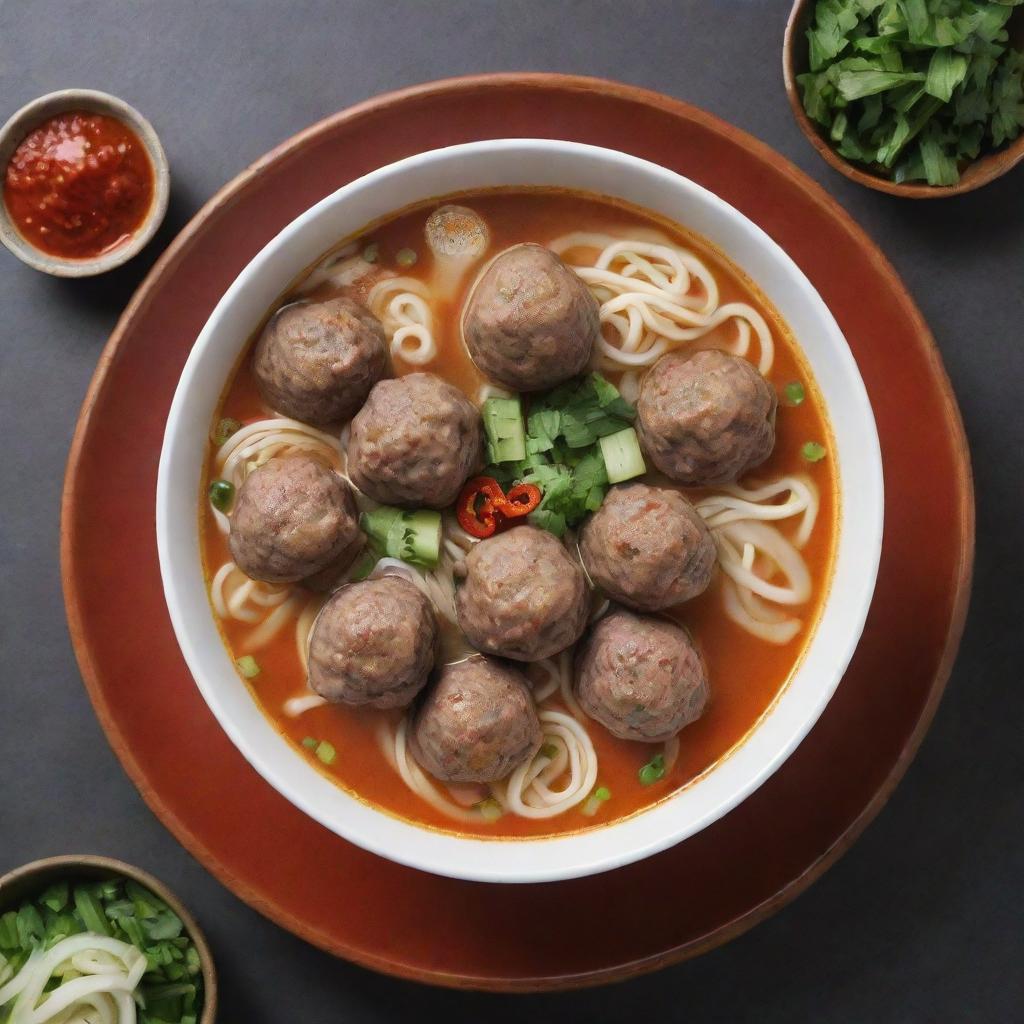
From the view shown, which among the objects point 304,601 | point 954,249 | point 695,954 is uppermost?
point 954,249

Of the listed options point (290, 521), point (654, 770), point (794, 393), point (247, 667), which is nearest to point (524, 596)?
point (290, 521)

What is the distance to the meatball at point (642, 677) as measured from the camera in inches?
148

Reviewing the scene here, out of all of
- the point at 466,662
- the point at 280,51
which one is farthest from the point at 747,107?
the point at 466,662

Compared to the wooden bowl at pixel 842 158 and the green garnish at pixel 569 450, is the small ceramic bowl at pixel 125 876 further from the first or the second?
the wooden bowl at pixel 842 158

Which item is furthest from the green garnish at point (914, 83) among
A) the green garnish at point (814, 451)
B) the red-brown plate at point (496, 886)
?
the green garnish at point (814, 451)

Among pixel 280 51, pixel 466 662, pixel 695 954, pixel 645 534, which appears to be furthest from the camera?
pixel 280 51

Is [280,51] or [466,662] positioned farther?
[280,51]

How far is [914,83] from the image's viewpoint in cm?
453

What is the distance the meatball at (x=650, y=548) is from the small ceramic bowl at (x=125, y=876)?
2.37 m

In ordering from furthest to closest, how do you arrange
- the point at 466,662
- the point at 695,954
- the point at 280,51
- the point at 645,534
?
the point at 280,51
the point at 695,954
the point at 466,662
the point at 645,534

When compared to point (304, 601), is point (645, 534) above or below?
above

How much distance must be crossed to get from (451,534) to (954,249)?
8.61 feet

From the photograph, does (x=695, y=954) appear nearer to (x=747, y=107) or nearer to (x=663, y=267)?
(x=663, y=267)

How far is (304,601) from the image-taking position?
4.15 m
